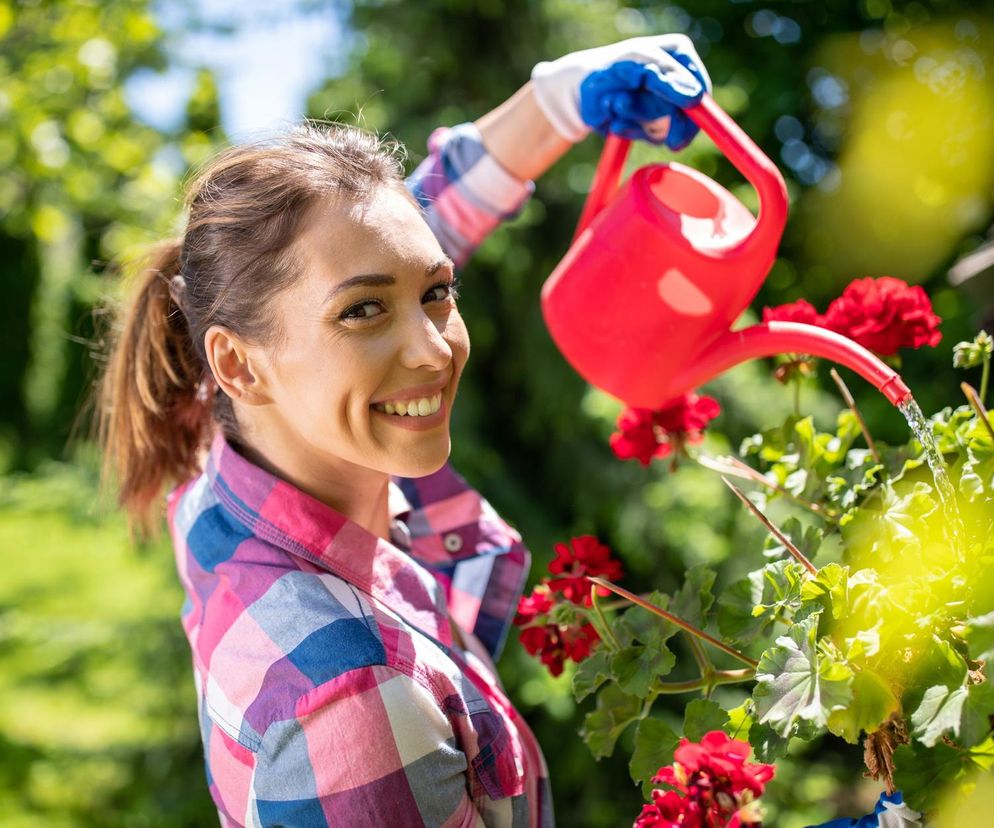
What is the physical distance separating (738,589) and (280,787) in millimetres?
446

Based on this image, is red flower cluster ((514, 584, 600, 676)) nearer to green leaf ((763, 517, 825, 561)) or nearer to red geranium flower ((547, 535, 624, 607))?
red geranium flower ((547, 535, 624, 607))

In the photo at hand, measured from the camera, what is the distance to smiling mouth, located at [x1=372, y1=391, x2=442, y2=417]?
3.14 ft

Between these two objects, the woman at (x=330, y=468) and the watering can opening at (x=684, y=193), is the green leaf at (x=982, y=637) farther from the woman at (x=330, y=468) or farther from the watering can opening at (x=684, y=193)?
the watering can opening at (x=684, y=193)

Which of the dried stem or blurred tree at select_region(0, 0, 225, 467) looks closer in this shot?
the dried stem

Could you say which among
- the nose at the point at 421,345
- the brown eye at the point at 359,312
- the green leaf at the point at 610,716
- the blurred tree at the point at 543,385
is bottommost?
the blurred tree at the point at 543,385

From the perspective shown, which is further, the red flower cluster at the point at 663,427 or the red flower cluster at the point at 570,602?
the red flower cluster at the point at 663,427

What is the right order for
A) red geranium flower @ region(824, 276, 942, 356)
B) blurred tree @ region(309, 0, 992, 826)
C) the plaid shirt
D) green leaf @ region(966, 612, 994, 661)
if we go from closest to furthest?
green leaf @ region(966, 612, 994, 661)
the plaid shirt
red geranium flower @ region(824, 276, 942, 356)
blurred tree @ region(309, 0, 992, 826)

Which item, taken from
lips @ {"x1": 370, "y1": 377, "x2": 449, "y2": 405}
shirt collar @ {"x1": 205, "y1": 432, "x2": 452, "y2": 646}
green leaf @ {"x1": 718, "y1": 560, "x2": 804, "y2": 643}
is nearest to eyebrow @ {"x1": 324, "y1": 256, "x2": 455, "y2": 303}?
lips @ {"x1": 370, "y1": 377, "x2": 449, "y2": 405}

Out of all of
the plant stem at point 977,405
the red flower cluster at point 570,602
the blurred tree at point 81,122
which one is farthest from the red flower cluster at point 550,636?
the blurred tree at point 81,122

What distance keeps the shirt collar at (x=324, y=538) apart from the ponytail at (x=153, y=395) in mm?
199

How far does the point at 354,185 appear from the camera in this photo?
97cm

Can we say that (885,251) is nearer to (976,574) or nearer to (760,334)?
(760,334)

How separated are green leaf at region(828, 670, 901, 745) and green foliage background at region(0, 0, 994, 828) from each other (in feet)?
5.25

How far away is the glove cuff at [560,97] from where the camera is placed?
122cm
